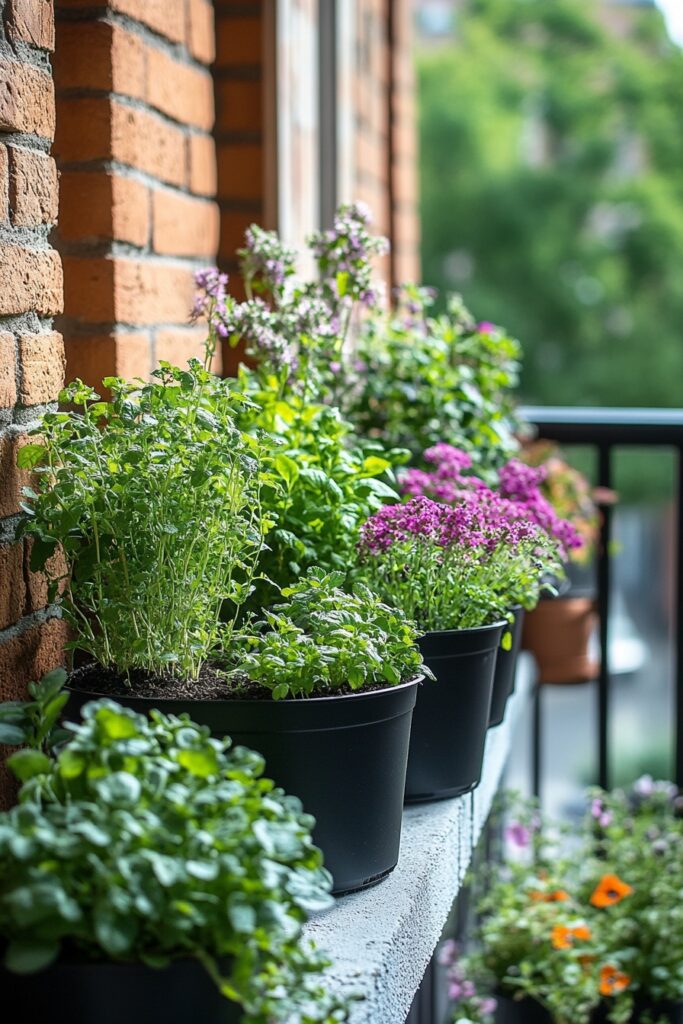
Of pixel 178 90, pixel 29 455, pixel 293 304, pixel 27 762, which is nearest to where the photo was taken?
pixel 27 762

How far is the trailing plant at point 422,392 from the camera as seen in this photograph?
188 cm

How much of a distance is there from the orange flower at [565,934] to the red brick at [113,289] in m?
1.27

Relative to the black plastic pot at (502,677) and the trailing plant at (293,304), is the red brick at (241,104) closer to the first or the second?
the trailing plant at (293,304)

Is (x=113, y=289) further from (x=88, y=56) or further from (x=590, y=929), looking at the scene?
(x=590, y=929)

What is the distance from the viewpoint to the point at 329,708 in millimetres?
998

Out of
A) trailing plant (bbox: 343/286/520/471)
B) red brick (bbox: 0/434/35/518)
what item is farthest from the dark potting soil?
trailing plant (bbox: 343/286/520/471)

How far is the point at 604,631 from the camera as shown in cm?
262

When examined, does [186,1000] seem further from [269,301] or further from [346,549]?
[269,301]

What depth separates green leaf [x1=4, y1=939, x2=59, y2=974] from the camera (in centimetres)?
73

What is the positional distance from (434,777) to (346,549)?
0.27 m

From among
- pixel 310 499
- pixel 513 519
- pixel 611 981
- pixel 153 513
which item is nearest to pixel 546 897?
pixel 611 981

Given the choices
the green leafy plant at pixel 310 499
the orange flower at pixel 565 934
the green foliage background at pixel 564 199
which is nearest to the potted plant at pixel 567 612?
the orange flower at pixel 565 934

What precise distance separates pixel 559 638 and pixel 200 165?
135 cm

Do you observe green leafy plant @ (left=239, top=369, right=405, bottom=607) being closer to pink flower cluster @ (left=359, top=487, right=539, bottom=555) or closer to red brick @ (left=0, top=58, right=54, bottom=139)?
pink flower cluster @ (left=359, top=487, right=539, bottom=555)
